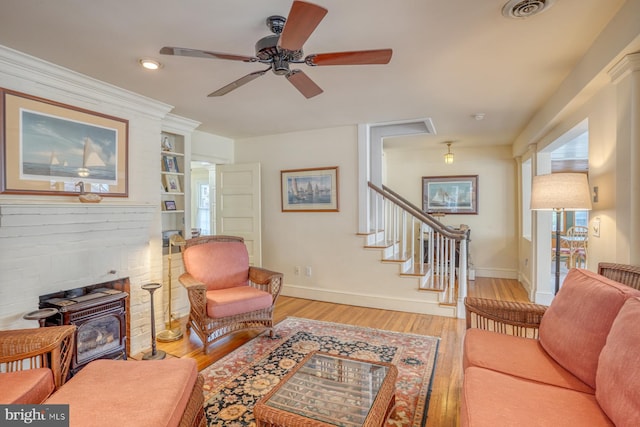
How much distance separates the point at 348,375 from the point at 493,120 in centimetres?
363

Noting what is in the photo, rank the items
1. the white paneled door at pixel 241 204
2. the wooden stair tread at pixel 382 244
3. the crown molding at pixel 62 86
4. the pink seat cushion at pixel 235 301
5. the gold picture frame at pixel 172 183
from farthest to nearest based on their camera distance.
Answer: the white paneled door at pixel 241 204
the wooden stair tread at pixel 382 244
the gold picture frame at pixel 172 183
the pink seat cushion at pixel 235 301
the crown molding at pixel 62 86

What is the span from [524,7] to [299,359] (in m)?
2.80

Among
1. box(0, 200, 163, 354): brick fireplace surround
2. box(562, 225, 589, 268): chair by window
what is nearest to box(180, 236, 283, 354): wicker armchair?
box(0, 200, 163, 354): brick fireplace surround

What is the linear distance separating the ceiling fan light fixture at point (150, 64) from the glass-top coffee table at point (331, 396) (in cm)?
234

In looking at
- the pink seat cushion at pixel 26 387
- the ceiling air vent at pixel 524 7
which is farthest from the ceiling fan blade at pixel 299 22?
the pink seat cushion at pixel 26 387

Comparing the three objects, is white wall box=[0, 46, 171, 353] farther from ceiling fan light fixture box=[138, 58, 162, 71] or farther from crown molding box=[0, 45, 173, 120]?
ceiling fan light fixture box=[138, 58, 162, 71]

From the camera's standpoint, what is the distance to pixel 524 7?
1688 mm

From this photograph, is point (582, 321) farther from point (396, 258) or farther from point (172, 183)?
point (172, 183)

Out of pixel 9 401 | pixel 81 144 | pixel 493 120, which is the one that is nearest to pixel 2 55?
pixel 81 144

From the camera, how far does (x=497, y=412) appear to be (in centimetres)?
123

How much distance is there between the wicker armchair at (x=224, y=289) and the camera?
2.76m

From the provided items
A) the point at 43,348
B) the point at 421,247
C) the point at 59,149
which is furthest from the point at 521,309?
the point at 59,149

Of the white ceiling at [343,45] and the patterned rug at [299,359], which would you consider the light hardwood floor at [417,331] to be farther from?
the white ceiling at [343,45]

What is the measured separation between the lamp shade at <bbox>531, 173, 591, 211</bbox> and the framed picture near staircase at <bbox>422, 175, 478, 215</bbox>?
3479 millimetres
